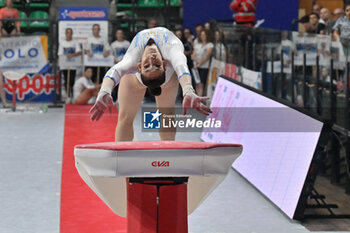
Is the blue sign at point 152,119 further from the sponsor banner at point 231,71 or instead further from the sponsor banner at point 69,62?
the sponsor banner at point 69,62

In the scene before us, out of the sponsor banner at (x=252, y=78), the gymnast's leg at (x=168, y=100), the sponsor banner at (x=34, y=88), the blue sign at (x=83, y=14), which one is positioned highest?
the gymnast's leg at (x=168, y=100)

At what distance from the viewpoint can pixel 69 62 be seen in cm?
1484

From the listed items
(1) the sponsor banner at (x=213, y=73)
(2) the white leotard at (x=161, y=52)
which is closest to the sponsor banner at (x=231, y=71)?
(1) the sponsor banner at (x=213, y=73)

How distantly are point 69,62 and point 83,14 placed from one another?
1077 millimetres

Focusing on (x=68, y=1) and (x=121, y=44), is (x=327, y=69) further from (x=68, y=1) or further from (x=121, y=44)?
(x=68, y=1)

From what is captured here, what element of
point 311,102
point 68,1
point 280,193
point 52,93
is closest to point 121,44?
point 52,93

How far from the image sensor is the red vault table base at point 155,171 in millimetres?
4422

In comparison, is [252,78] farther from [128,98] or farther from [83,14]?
[128,98]

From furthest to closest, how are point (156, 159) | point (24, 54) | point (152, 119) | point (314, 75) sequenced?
point (24, 54) → point (314, 75) → point (152, 119) → point (156, 159)

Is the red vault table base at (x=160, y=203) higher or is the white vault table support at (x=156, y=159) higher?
the white vault table support at (x=156, y=159)

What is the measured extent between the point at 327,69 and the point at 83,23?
24.7 feet

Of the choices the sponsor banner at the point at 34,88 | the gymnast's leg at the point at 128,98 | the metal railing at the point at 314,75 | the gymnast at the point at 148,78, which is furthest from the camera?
the sponsor banner at the point at 34,88

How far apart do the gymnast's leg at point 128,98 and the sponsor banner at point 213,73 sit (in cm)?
822

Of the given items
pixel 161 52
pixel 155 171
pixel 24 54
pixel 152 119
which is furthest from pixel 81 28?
pixel 155 171
